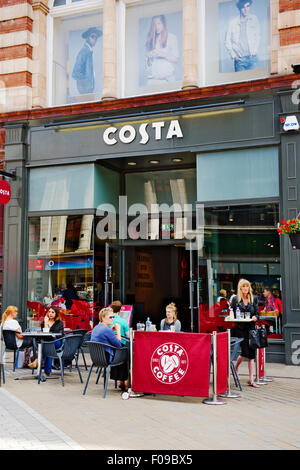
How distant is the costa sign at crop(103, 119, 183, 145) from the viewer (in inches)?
537

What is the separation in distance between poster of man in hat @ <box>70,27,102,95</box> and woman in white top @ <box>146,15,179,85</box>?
1.53m

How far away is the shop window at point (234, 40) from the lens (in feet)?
44.4

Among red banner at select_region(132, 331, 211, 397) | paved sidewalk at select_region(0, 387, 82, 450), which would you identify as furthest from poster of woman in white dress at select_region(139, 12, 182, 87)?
paved sidewalk at select_region(0, 387, 82, 450)

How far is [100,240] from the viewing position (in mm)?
14711

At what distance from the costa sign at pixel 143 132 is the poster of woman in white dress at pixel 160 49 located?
141 cm

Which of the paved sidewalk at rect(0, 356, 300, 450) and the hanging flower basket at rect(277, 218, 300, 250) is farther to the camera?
the hanging flower basket at rect(277, 218, 300, 250)

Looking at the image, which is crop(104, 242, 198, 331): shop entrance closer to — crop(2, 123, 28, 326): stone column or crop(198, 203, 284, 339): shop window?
crop(198, 203, 284, 339): shop window

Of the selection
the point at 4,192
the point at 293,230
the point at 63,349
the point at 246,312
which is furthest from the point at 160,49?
the point at 63,349

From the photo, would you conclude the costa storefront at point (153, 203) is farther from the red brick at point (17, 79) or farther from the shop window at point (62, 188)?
the red brick at point (17, 79)

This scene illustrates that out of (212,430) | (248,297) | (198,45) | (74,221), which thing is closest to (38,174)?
(74,221)

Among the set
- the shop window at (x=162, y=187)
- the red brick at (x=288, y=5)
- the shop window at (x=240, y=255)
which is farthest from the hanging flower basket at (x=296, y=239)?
the red brick at (x=288, y=5)

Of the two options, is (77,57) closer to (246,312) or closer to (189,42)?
(189,42)

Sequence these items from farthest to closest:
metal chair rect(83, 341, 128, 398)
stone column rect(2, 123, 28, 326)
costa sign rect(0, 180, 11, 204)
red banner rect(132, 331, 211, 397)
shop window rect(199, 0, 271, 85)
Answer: stone column rect(2, 123, 28, 326) → costa sign rect(0, 180, 11, 204) → shop window rect(199, 0, 271, 85) → metal chair rect(83, 341, 128, 398) → red banner rect(132, 331, 211, 397)

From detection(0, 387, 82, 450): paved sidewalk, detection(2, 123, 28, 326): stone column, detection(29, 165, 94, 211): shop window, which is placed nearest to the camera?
detection(0, 387, 82, 450): paved sidewalk
